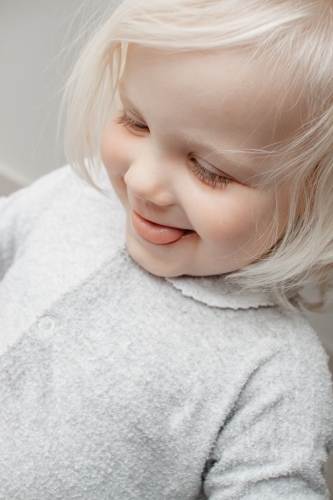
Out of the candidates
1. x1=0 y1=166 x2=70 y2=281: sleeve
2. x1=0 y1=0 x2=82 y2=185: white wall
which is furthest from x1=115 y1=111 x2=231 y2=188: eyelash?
x1=0 y1=0 x2=82 y2=185: white wall

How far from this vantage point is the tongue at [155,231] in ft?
1.88

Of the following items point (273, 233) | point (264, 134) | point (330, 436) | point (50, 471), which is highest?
point (264, 134)

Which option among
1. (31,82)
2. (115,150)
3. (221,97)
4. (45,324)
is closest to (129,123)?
(115,150)

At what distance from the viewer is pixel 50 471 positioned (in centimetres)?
61

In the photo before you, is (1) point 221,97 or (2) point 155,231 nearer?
(1) point 221,97

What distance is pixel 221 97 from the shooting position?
45cm

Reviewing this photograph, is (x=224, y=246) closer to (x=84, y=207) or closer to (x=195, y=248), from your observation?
(x=195, y=248)

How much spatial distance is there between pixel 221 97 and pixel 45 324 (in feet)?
1.08

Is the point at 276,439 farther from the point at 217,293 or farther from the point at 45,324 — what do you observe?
the point at 45,324

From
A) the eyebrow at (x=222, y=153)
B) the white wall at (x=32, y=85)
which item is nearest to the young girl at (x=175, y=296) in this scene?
the eyebrow at (x=222, y=153)

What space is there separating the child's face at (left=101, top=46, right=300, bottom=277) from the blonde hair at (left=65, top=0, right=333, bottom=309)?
1cm

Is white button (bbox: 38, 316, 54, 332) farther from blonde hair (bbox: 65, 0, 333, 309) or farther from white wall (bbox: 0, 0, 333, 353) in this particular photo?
white wall (bbox: 0, 0, 333, 353)

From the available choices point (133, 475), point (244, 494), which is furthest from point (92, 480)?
point (244, 494)

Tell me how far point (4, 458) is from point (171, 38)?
0.46m
